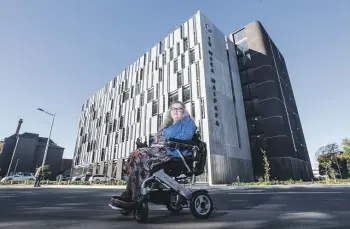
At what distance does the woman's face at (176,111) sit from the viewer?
330cm

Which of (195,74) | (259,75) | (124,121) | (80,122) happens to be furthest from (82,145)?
(259,75)

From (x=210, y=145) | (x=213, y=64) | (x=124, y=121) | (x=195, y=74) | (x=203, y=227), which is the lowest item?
(x=203, y=227)

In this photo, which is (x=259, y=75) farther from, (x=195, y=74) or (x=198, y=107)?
(x=198, y=107)

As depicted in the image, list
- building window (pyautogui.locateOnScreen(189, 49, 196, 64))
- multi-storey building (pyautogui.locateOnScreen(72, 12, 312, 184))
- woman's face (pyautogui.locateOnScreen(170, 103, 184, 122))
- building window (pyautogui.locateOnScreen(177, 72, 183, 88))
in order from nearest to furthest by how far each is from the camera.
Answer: woman's face (pyautogui.locateOnScreen(170, 103, 184, 122)) → multi-storey building (pyautogui.locateOnScreen(72, 12, 312, 184)) → building window (pyautogui.locateOnScreen(189, 49, 196, 64)) → building window (pyautogui.locateOnScreen(177, 72, 183, 88))

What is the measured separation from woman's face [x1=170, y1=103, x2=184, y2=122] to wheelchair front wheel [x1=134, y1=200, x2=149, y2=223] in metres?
1.40

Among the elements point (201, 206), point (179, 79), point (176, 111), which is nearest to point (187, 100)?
point (179, 79)

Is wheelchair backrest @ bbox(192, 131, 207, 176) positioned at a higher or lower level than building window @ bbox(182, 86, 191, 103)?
lower

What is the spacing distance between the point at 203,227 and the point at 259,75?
3499cm

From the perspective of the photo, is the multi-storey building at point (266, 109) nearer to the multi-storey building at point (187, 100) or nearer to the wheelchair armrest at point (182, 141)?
the multi-storey building at point (187, 100)

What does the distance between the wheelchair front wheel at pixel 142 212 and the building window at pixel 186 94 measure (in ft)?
74.0

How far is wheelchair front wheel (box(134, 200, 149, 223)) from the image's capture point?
7.98 ft

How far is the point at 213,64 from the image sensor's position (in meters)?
26.6

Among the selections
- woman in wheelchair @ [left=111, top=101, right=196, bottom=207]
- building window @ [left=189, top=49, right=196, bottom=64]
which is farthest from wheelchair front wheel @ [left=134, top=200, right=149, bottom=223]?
building window @ [left=189, top=49, right=196, bottom=64]

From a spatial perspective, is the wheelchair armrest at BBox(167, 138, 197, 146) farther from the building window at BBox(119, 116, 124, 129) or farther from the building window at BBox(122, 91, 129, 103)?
the building window at BBox(122, 91, 129, 103)
